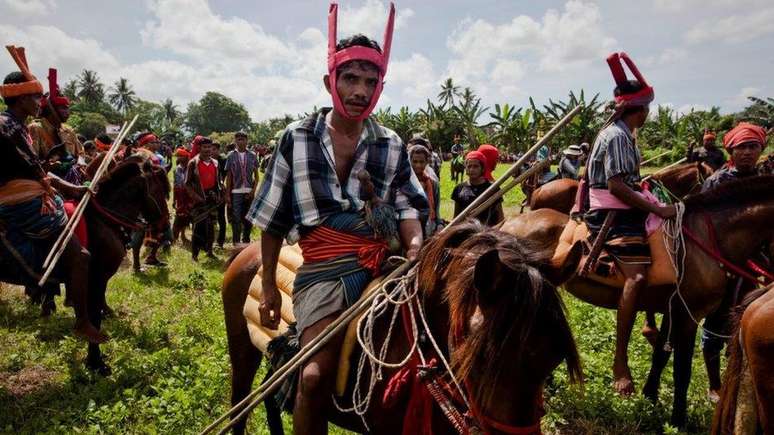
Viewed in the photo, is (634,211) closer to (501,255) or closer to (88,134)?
(501,255)

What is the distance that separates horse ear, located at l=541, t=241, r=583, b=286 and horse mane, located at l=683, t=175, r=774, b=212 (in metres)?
3.44

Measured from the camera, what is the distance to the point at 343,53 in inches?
91.6

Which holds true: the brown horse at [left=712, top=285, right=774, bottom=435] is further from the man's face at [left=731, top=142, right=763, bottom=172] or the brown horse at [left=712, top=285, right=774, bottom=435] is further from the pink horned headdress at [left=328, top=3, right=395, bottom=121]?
the man's face at [left=731, top=142, right=763, bottom=172]

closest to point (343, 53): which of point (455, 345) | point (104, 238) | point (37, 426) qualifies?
point (455, 345)

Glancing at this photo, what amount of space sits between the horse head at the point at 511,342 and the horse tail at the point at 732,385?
1876mm

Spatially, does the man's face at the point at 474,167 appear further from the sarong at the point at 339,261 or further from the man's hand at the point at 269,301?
the man's hand at the point at 269,301

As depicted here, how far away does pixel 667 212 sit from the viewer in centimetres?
434

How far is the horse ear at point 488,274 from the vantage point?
1.68 meters

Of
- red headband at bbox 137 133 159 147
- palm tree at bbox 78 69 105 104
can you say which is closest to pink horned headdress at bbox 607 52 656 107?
red headband at bbox 137 133 159 147

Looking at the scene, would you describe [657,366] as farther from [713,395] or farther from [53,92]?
[53,92]

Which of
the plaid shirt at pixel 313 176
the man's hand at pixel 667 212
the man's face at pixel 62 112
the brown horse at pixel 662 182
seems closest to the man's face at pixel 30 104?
the man's face at pixel 62 112

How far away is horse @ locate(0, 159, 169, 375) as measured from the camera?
5566 millimetres

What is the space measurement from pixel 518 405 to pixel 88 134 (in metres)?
Answer: 66.0

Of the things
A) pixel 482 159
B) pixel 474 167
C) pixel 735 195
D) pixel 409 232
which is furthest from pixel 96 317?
pixel 735 195
